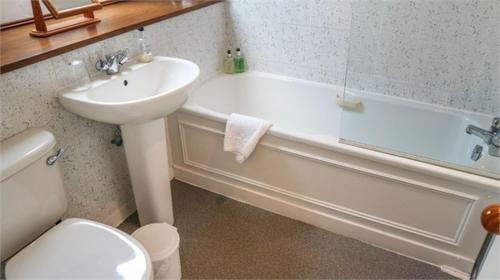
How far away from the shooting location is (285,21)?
229 centimetres

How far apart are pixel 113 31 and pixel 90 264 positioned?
97cm

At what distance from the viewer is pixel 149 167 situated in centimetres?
168

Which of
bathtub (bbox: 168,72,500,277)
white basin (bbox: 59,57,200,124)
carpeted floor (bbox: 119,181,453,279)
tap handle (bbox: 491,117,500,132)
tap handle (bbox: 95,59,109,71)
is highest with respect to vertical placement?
tap handle (bbox: 95,59,109,71)

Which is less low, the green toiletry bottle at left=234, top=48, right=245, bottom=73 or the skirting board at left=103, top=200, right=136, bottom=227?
the green toiletry bottle at left=234, top=48, right=245, bottom=73

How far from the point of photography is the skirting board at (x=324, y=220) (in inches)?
67.9

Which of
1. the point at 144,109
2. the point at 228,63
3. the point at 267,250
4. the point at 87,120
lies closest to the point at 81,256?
the point at 144,109

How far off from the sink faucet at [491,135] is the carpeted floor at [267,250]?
24.2 inches

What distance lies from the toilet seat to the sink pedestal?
426mm

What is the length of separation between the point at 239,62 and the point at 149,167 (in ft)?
3.70

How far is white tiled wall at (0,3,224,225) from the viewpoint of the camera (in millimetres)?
1321

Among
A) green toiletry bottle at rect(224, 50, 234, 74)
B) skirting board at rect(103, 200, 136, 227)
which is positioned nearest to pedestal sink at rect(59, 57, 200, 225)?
skirting board at rect(103, 200, 136, 227)

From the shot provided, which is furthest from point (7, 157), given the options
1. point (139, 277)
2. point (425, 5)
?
point (425, 5)

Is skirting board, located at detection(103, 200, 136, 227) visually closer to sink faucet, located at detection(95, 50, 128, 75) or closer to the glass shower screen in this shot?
sink faucet, located at detection(95, 50, 128, 75)

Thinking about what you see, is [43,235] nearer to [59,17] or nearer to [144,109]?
[144,109]
